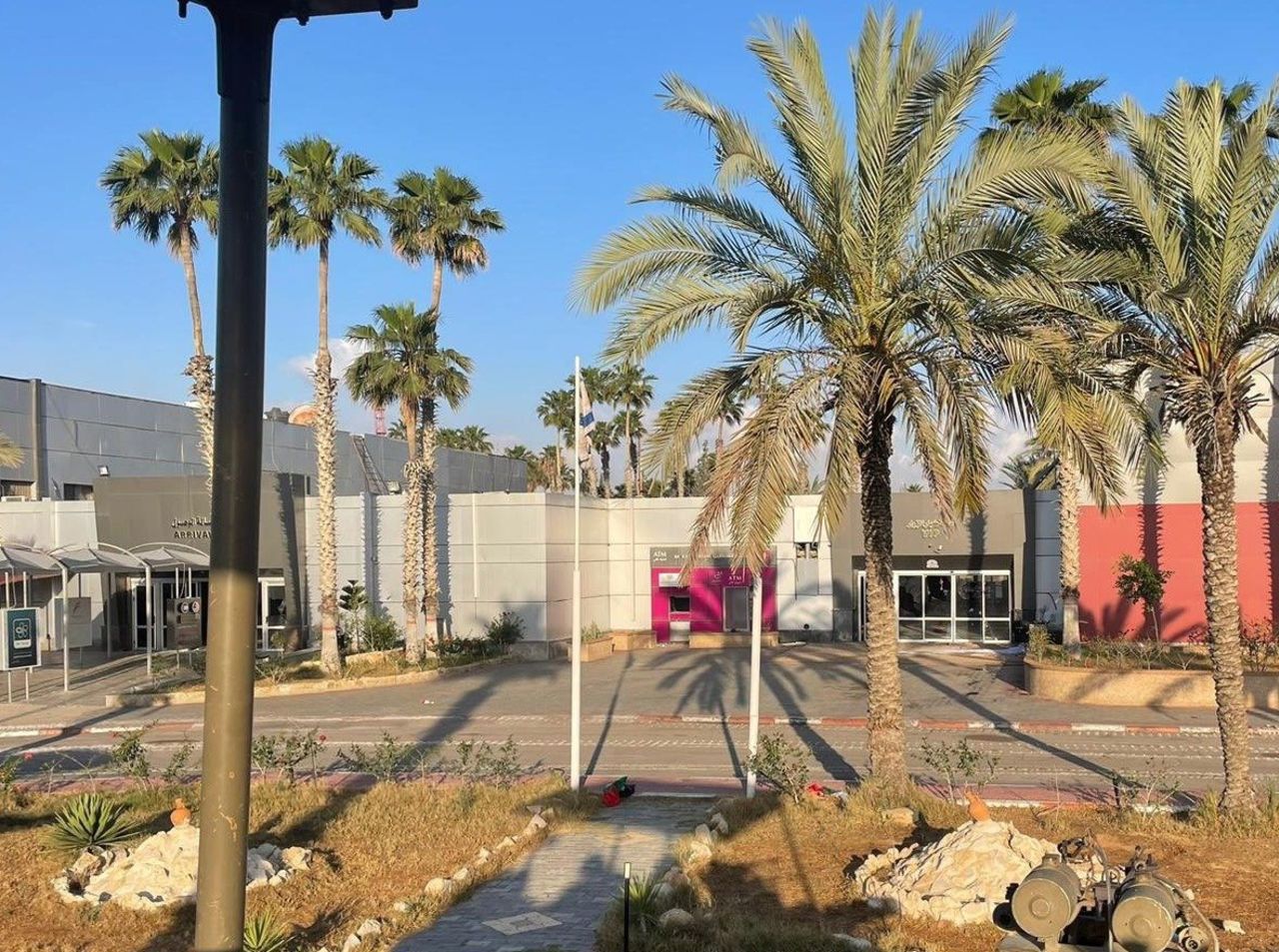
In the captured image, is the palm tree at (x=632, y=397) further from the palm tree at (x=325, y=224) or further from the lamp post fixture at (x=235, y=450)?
the lamp post fixture at (x=235, y=450)

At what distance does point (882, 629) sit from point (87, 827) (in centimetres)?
820

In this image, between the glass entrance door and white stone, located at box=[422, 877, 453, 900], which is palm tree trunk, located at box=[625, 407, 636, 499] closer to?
the glass entrance door

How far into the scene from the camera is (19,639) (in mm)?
23891

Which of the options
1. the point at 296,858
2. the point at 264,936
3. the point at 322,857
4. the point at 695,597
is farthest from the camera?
the point at 695,597

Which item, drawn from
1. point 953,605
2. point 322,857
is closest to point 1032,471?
point 953,605

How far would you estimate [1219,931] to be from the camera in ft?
28.3

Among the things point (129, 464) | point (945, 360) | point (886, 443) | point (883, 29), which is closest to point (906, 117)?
point (883, 29)

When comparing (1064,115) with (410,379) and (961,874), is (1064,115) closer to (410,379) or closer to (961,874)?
(410,379)

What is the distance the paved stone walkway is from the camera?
349 inches

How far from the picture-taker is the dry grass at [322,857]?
30.1 feet

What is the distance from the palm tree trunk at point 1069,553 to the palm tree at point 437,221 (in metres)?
15.7

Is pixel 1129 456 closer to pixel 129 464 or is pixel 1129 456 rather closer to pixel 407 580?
pixel 407 580

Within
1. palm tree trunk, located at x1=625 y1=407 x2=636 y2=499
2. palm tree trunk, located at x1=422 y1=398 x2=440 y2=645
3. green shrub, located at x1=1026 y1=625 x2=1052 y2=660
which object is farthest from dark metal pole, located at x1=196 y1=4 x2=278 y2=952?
palm tree trunk, located at x1=625 y1=407 x2=636 y2=499

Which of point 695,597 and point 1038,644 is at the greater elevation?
point 695,597
